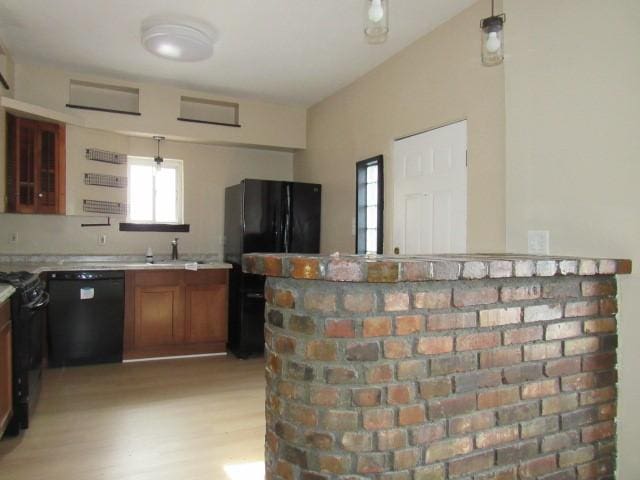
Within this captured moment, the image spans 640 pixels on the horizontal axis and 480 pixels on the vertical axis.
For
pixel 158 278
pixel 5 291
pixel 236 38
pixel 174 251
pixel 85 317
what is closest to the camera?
pixel 5 291

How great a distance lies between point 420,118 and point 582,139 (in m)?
1.51

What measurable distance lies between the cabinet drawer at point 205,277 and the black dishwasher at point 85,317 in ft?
2.03

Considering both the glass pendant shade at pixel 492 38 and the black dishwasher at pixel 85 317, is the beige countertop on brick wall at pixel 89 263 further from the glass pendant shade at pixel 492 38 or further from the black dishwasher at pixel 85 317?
the glass pendant shade at pixel 492 38

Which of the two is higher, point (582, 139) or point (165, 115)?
point (165, 115)

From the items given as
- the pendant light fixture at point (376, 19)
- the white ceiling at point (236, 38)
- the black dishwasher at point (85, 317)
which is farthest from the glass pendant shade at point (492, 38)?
the black dishwasher at point (85, 317)

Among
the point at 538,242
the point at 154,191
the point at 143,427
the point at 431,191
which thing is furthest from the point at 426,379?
the point at 154,191

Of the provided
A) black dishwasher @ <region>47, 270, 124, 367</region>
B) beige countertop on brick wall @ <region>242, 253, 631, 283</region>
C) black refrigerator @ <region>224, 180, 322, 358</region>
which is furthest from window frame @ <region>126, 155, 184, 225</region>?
beige countertop on brick wall @ <region>242, 253, 631, 283</region>

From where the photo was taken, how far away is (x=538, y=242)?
204 cm

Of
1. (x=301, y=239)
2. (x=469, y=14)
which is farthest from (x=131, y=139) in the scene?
(x=469, y=14)

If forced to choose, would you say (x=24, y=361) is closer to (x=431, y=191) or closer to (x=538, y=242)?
(x=431, y=191)

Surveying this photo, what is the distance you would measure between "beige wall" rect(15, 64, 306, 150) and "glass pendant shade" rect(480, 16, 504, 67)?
11.2 feet

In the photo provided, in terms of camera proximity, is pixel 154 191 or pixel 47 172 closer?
pixel 47 172

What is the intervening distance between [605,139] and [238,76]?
329cm

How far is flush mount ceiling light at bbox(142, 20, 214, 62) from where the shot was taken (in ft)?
10.1
